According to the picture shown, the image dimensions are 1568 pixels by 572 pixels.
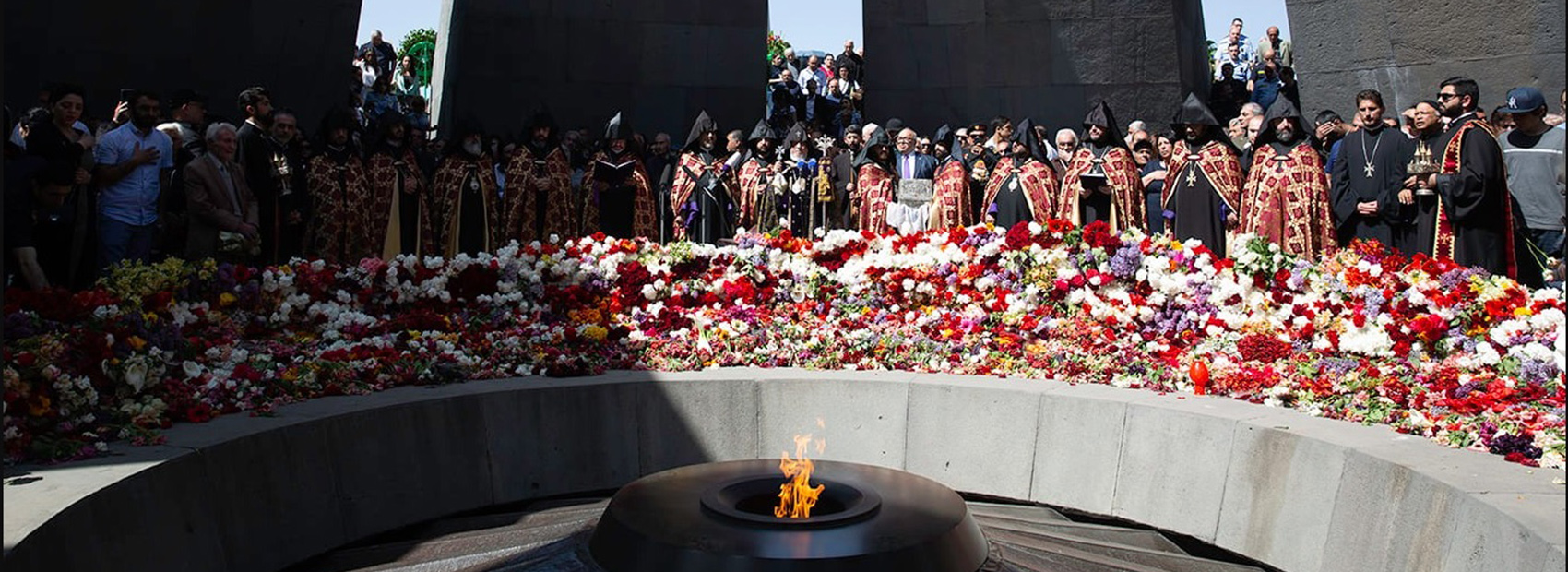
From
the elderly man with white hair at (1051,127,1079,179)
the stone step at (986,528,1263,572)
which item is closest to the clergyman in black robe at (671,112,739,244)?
the elderly man with white hair at (1051,127,1079,179)

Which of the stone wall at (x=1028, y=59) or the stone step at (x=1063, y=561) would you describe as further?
the stone wall at (x=1028, y=59)

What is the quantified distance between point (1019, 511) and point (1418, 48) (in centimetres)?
930

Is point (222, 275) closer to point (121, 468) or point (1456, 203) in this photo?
point (121, 468)

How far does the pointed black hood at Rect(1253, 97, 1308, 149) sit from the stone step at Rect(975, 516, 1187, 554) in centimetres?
517

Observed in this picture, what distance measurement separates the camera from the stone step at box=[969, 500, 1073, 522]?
5547mm

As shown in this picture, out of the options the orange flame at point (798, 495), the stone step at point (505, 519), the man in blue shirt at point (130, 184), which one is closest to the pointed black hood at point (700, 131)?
the man in blue shirt at point (130, 184)

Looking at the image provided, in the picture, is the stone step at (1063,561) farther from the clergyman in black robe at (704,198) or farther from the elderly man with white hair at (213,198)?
the clergyman in black robe at (704,198)

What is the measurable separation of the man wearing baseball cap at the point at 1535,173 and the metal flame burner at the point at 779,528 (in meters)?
5.78

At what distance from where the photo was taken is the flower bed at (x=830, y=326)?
5.02 metres

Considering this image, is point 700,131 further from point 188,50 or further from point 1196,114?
point 188,50

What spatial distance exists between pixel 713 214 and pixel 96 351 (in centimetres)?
766

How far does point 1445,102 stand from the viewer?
8.64 meters

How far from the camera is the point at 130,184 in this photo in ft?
25.1

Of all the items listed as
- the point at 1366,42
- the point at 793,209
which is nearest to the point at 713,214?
the point at 793,209
